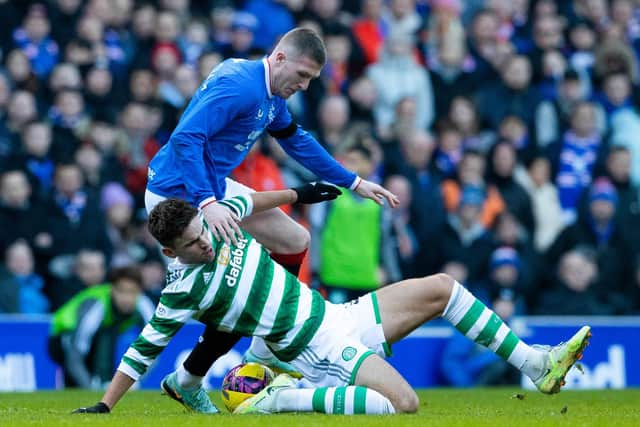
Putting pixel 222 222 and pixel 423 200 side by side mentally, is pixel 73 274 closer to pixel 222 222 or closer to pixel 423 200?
pixel 423 200

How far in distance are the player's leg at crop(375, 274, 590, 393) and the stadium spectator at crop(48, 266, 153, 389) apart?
4.56 metres

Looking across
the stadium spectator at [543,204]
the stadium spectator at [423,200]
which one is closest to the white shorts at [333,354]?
the stadium spectator at [423,200]

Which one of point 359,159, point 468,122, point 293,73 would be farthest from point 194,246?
point 468,122

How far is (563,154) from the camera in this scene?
54.7 feet

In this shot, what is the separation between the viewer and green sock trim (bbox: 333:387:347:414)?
26.1 feet

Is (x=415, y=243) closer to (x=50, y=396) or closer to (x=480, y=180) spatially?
(x=480, y=180)

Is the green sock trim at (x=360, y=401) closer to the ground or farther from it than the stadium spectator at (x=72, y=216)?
farther from it

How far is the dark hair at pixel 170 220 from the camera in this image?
25.4ft

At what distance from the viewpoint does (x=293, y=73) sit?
905 centimetres

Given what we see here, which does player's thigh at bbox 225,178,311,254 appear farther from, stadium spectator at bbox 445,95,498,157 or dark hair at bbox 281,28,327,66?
stadium spectator at bbox 445,95,498,157

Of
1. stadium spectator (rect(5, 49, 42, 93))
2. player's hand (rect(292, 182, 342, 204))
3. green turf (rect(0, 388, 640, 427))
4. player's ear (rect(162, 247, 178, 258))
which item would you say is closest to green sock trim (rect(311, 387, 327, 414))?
green turf (rect(0, 388, 640, 427))

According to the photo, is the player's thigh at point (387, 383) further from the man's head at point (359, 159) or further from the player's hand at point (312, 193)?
the man's head at point (359, 159)

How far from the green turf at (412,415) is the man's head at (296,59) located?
232cm

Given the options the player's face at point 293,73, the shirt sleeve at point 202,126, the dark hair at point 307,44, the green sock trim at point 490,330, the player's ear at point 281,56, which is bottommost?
the green sock trim at point 490,330
